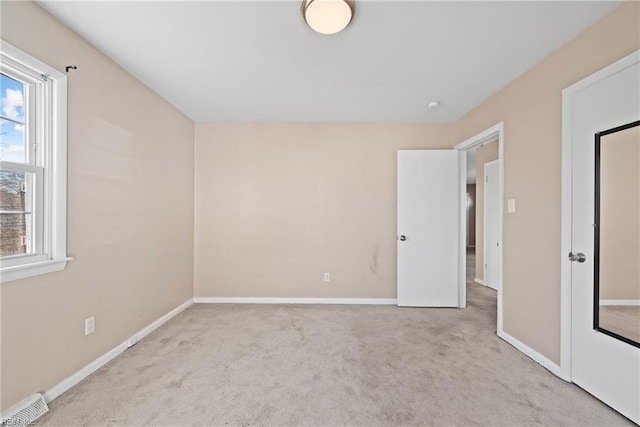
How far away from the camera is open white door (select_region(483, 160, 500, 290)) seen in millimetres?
4125

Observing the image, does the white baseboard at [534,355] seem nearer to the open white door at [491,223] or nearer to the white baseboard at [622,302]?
the white baseboard at [622,302]

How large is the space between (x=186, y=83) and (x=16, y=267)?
190 cm

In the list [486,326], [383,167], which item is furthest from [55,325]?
[486,326]

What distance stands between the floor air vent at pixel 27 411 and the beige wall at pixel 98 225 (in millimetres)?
50

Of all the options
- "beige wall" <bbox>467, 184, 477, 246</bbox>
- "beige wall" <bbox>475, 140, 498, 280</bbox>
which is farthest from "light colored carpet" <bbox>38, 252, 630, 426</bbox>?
"beige wall" <bbox>467, 184, 477, 246</bbox>

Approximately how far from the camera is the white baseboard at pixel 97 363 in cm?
166

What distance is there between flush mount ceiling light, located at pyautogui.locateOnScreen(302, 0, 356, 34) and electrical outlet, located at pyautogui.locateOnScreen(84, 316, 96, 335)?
2579mm

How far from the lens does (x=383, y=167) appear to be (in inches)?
138

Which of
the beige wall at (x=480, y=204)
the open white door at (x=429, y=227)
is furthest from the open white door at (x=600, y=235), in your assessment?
the beige wall at (x=480, y=204)

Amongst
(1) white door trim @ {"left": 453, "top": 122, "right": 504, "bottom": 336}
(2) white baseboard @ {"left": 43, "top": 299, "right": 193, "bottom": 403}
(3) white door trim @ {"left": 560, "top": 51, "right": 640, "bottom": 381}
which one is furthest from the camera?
(1) white door trim @ {"left": 453, "top": 122, "right": 504, "bottom": 336}

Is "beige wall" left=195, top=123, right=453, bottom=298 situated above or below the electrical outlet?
above

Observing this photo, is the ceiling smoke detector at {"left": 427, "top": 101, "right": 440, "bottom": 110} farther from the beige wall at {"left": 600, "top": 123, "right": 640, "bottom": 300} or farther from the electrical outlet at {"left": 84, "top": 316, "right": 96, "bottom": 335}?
the electrical outlet at {"left": 84, "top": 316, "right": 96, "bottom": 335}

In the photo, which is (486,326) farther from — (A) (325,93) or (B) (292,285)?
(A) (325,93)

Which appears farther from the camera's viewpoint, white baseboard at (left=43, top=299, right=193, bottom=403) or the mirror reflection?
white baseboard at (left=43, top=299, right=193, bottom=403)
